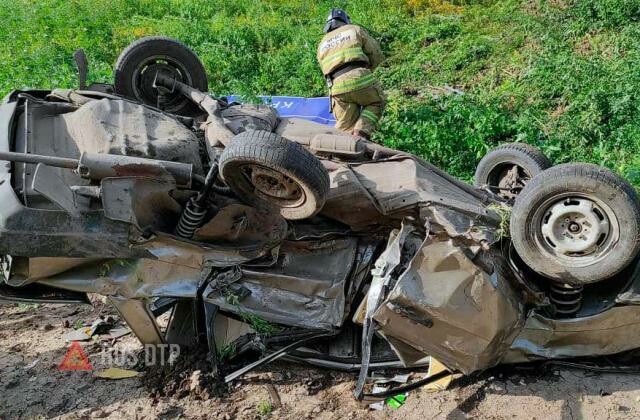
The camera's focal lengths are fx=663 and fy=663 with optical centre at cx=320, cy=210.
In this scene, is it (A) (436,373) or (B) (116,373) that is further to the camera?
(B) (116,373)

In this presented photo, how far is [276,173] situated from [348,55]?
337cm

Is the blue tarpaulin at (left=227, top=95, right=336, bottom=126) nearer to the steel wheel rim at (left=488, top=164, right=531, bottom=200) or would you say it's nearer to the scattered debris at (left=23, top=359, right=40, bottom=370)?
the steel wheel rim at (left=488, top=164, right=531, bottom=200)

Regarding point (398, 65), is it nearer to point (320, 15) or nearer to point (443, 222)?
point (320, 15)

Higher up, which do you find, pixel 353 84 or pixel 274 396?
pixel 353 84

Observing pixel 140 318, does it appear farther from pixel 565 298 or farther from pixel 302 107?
pixel 302 107

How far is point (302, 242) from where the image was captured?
3830 millimetres

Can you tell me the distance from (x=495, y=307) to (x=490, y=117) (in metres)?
4.38

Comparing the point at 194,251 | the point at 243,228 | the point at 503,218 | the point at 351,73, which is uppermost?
the point at 351,73

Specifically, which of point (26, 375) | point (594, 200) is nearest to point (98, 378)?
point (26, 375)

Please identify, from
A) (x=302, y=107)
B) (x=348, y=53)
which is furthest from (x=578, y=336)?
(x=302, y=107)

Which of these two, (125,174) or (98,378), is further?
(98,378)

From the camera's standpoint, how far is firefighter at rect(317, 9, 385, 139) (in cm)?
634

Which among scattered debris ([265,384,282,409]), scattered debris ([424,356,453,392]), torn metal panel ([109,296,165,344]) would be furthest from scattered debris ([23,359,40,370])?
scattered debris ([424,356,453,392])

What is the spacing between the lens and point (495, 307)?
3.41m
